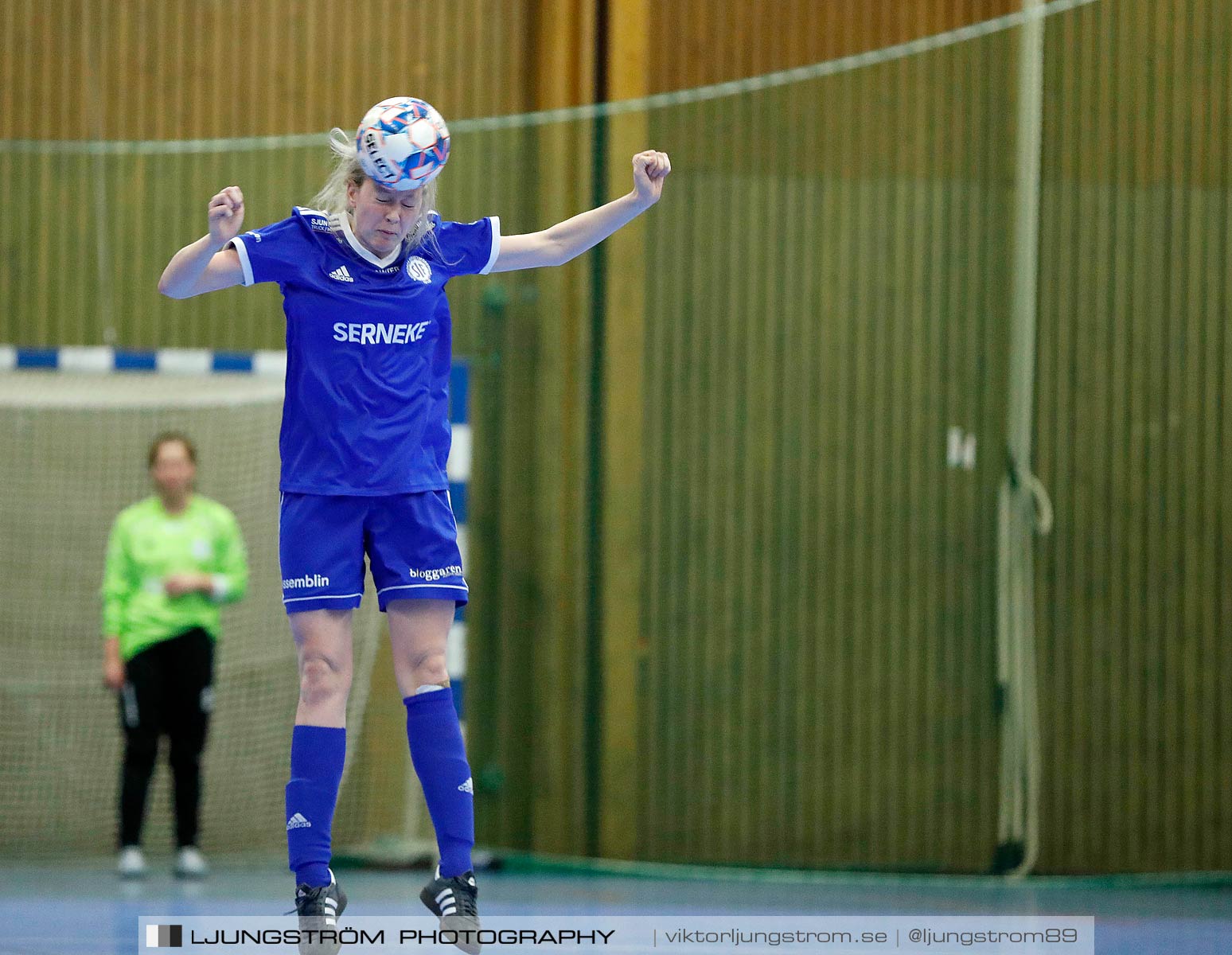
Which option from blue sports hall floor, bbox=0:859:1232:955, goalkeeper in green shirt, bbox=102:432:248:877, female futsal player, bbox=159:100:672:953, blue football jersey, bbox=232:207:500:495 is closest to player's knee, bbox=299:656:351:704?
Answer: female futsal player, bbox=159:100:672:953

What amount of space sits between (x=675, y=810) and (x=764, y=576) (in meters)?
0.92

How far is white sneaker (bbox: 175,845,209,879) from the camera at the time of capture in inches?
230

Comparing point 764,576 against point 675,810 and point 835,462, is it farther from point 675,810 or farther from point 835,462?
point 675,810

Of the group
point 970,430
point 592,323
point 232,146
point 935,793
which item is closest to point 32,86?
point 232,146

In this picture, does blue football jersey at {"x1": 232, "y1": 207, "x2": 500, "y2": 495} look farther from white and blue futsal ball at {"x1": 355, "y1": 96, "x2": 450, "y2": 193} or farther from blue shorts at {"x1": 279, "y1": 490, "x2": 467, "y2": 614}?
white and blue futsal ball at {"x1": 355, "y1": 96, "x2": 450, "y2": 193}

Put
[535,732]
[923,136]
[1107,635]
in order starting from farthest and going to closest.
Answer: [535,732] < [923,136] < [1107,635]

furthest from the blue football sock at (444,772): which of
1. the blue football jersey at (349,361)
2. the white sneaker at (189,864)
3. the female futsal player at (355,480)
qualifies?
the white sneaker at (189,864)

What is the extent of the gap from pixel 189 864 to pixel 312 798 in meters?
2.77

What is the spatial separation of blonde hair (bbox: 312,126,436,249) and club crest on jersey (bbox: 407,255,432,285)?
3 centimetres

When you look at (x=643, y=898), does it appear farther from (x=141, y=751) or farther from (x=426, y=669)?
(x=426, y=669)

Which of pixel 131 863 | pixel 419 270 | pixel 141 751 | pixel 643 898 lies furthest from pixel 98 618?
pixel 419 270

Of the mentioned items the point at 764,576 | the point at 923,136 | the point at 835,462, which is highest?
the point at 923,136

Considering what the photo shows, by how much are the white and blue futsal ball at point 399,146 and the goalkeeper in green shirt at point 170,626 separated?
295 cm

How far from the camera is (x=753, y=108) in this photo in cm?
618
